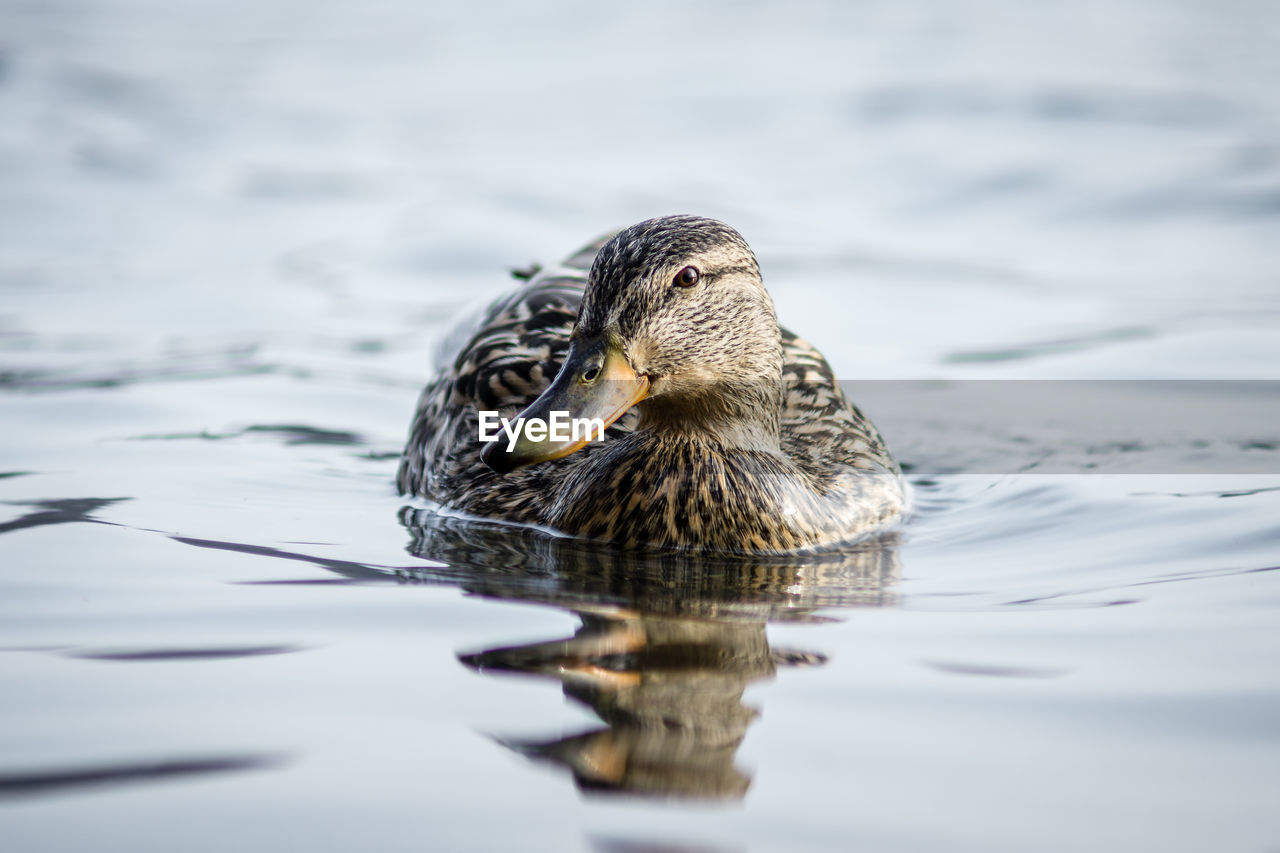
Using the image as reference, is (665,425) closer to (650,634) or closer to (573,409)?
(573,409)

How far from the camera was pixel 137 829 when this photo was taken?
2.62m

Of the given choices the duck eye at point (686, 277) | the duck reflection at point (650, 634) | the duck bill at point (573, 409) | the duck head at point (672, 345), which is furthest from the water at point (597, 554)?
the duck eye at point (686, 277)

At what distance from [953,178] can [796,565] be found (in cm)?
857

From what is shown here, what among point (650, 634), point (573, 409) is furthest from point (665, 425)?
point (650, 634)

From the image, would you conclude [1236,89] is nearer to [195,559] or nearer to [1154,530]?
[1154,530]

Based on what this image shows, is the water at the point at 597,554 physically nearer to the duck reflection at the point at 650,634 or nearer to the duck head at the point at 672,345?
the duck reflection at the point at 650,634

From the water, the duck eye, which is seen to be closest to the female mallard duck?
the duck eye

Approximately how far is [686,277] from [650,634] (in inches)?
55.0

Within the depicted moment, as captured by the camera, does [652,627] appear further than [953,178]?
No

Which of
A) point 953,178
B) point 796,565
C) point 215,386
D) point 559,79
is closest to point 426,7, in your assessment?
point 559,79

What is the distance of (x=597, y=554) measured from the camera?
483 cm

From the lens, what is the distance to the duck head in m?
4.50

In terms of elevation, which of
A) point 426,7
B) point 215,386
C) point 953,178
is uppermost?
point 426,7

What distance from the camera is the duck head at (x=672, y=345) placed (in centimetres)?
450
